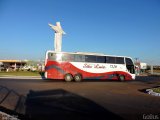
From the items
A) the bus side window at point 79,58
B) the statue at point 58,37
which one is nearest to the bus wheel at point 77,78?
the bus side window at point 79,58

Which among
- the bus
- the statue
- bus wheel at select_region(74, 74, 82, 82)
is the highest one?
the statue

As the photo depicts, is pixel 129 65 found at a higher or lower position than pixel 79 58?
lower

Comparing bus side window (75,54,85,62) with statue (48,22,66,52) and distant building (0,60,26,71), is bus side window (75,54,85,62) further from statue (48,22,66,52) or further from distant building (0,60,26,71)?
distant building (0,60,26,71)

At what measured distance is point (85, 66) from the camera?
24953mm

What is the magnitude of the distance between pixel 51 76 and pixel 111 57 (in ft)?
25.9

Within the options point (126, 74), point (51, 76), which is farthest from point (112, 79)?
point (51, 76)

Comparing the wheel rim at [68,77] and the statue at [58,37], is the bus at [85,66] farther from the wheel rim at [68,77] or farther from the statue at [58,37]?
the statue at [58,37]

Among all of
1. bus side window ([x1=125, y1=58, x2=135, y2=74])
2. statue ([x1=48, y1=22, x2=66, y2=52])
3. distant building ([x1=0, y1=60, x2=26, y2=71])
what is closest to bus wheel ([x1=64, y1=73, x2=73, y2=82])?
bus side window ([x1=125, y1=58, x2=135, y2=74])

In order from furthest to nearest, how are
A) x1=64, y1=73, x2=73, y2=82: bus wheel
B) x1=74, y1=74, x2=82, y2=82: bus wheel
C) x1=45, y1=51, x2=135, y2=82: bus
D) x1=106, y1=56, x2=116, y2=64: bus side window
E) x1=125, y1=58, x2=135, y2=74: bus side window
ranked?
x1=125, y1=58, x2=135, y2=74: bus side window
x1=106, y1=56, x2=116, y2=64: bus side window
x1=74, y1=74, x2=82, y2=82: bus wheel
x1=64, y1=73, x2=73, y2=82: bus wheel
x1=45, y1=51, x2=135, y2=82: bus

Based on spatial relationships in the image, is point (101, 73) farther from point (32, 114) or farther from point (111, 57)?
point (32, 114)

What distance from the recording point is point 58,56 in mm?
23453

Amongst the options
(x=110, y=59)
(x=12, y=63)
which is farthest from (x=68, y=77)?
(x=12, y=63)

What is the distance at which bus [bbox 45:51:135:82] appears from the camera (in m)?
23.2

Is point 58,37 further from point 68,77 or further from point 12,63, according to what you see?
point 12,63
